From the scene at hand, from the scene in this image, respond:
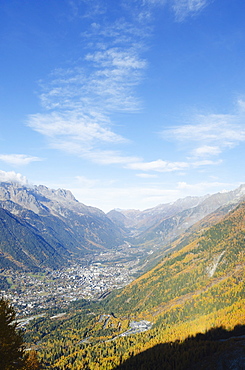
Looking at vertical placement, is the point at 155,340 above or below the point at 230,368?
below

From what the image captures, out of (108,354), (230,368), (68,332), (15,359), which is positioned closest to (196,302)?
(108,354)

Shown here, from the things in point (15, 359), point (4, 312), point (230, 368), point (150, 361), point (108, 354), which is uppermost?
point (4, 312)

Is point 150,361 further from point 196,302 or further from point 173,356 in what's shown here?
point 196,302

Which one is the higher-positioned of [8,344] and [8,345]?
[8,344]

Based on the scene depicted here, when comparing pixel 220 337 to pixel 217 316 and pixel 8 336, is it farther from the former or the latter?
pixel 8 336

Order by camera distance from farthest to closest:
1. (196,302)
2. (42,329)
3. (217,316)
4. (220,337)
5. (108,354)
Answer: (42,329), (196,302), (217,316), (108,354), (220,337)

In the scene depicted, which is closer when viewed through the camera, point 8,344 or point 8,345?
point 8,344

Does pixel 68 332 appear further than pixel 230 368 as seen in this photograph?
Yes

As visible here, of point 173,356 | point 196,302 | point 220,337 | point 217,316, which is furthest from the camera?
point 196,302

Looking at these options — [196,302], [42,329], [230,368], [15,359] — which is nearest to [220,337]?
[230,368]
